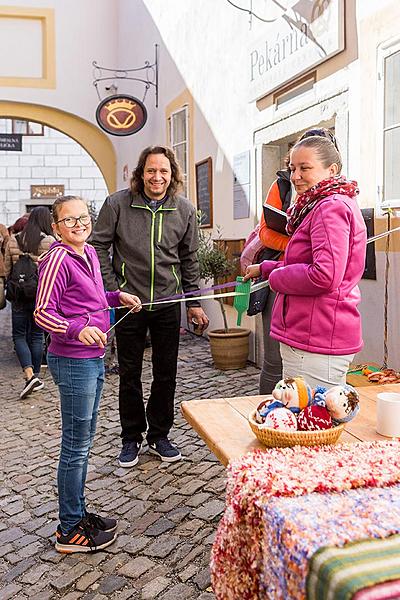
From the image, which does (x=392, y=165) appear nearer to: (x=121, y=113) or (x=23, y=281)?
(x=23, y=281)

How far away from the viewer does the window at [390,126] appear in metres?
4.49

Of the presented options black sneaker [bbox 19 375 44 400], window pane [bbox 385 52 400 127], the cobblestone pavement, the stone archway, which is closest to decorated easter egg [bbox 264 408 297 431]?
the cobblestone pavement

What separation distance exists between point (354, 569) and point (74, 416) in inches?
74.6

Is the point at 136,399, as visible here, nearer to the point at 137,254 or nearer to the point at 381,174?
the point at 137,254

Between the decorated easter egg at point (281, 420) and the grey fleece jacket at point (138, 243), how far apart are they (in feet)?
7.13

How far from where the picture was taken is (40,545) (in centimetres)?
312

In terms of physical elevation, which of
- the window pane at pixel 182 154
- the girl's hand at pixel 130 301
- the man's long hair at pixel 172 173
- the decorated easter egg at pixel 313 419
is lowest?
the decorated easter egg at pixel 313 419

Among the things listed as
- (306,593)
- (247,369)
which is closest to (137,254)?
(306,593)

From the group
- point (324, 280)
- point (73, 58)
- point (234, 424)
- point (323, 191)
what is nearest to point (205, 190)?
point (73, 58)

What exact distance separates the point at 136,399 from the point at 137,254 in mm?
865

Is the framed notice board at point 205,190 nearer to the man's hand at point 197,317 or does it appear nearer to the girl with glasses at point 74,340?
the man's hand at point 197,317

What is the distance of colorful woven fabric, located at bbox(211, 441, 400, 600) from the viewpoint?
1.44 m

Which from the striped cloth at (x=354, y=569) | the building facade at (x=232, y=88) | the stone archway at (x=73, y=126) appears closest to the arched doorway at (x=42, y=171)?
the stone archway at (x=73, y=126)

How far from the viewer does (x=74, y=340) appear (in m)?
2.77
